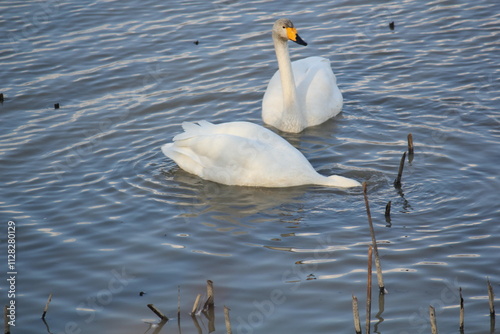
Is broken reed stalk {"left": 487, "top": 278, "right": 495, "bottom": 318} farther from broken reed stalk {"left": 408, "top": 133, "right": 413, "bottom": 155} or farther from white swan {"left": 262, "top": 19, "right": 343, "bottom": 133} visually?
white swan {"left": 262, "top": 19, "right": 343, "bottom": 133}

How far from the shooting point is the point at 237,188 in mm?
9156

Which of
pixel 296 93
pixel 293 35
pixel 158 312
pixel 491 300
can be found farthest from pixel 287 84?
pixel 491 300

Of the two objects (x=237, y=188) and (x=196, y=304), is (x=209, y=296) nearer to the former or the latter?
(x=196, y=304)

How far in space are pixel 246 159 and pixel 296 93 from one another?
2.17 m

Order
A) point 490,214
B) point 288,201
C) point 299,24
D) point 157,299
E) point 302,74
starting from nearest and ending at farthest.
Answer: point 157,299
point 490,214
point 288,201
point 302,74
point 299,24

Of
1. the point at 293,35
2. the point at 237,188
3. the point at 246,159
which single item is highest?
the point at 293,35

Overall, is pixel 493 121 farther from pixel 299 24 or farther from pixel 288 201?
pixel 299 24

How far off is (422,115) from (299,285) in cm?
459

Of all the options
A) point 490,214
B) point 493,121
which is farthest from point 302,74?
point 490,214

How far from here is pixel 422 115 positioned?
10672 mm

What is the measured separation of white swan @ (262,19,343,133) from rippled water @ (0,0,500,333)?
25cm

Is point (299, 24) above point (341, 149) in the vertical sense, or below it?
above

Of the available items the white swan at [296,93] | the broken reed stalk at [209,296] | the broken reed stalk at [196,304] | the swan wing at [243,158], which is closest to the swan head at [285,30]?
the white swan at [296,93]

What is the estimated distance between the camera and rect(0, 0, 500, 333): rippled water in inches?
265
